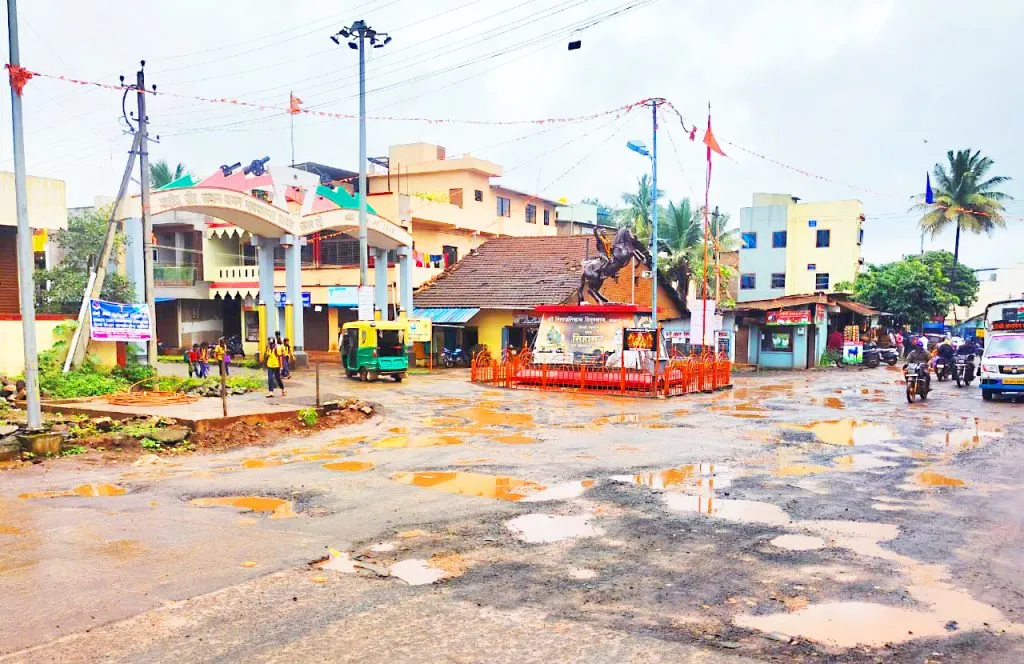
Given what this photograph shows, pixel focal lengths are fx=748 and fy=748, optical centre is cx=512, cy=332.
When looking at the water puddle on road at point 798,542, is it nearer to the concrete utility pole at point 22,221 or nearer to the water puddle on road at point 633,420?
the water puddle on road at point 633,420

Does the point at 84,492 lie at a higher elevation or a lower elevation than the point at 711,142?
lower

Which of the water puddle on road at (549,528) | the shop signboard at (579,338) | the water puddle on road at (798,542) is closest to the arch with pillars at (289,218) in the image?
the shop signboard at (579,338)

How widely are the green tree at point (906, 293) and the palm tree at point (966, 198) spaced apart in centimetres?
561

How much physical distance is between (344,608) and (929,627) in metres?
3.98

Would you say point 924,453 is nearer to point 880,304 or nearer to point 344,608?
point 344,608

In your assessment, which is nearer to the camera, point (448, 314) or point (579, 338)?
point (579, 338)

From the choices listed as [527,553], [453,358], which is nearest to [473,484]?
[527,553]

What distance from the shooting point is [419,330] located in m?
28.8

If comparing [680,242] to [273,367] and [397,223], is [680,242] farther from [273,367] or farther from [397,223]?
[273,367]

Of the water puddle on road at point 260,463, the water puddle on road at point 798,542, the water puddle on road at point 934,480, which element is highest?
the water puddle on road at point 798,542

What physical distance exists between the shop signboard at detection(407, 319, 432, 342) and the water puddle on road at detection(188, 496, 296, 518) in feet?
64.3

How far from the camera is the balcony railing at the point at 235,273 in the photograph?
38.1 m

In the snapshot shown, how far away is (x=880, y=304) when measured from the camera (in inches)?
1620

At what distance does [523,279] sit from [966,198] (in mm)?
29806
